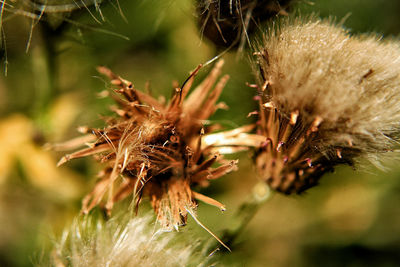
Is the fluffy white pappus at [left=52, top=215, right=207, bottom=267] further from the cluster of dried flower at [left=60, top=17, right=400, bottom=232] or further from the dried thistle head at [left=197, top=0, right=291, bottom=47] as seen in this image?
the dried thistle head at [left=197, top=0, right=291, bottom=47]

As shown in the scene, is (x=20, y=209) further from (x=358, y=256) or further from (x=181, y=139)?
(x=358, y=256)

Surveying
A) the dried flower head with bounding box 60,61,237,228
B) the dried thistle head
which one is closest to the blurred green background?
the dried thistle head

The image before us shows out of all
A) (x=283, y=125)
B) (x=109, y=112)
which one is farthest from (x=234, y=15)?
(x=109, y=112)

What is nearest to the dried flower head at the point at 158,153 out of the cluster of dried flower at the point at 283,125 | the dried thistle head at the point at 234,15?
the cluster of dried flower at the point at 283,125

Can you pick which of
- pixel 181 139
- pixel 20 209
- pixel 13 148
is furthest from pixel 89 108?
pixel 181 139

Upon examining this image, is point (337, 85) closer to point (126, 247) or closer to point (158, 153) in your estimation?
point (158, 153)
